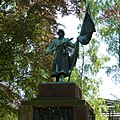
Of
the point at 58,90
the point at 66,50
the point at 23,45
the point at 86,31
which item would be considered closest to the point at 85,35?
the point at 86,31

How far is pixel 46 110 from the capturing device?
22.6 feet

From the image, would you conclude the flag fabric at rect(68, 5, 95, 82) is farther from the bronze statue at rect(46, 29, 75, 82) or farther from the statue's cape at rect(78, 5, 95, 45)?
the bronze statue at rect(46, 29, 75, 82)

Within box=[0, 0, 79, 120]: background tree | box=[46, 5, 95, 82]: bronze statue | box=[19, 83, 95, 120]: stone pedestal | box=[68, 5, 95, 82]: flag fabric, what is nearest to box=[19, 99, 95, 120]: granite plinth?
box=[19, 83, 95, 120]: stone pedestal

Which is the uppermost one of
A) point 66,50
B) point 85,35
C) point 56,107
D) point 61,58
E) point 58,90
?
point 85,35

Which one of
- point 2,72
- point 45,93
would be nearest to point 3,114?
point 2,72

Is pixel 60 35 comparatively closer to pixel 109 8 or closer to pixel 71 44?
pixel 71 44

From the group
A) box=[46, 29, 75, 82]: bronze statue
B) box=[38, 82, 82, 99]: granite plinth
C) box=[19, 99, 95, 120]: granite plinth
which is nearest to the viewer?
box=[19, 99, 95, 120]: granite plinth

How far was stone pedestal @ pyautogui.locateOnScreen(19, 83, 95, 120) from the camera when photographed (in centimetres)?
668

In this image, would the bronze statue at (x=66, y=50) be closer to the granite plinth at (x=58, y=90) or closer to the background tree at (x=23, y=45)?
the granite plinth at (x=58, y=90)

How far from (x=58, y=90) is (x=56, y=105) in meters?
0.40

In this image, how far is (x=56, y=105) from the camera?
22.3 ft

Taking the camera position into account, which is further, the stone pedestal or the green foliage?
the green foliage

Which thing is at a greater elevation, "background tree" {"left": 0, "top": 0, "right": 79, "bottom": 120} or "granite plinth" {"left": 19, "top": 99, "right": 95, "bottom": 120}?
"background tree" {"left": 0, "top": 0, "right": 79, "bottom": 120}

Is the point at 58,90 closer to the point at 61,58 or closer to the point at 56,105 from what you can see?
the point at 56,105
